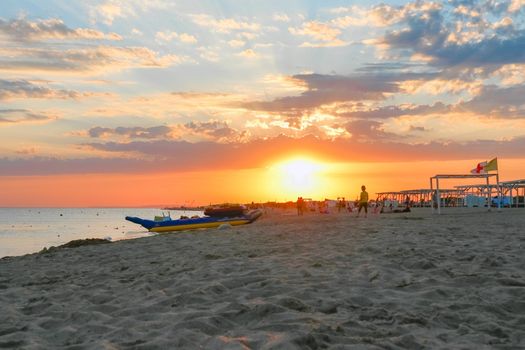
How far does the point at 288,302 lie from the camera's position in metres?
5.29

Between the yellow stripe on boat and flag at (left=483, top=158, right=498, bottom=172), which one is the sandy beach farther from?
flag at (left=483, top=158, right=498, bottom=172)

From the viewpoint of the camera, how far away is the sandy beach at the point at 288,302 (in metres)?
4.18

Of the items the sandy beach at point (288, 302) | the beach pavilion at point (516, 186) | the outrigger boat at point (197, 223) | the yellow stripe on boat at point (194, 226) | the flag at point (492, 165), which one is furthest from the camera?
the beach pavilion at point (516, 186)

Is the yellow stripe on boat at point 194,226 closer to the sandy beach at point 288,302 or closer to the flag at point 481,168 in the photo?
→ the flag at point 481,168

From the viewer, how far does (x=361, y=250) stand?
31.4 feet

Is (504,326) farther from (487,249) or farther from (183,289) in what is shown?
(487,249)

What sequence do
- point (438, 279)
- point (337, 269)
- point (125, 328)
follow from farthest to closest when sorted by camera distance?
point (337, 269) < point (438, 279) < point (125, 328)

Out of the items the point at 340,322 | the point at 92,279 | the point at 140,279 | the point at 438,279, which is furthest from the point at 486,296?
the point at 92,279

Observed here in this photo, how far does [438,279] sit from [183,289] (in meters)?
3.61

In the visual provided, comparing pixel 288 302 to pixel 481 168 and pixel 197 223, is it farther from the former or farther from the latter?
pixel 481 168

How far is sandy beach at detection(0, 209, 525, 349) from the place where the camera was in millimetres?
4184

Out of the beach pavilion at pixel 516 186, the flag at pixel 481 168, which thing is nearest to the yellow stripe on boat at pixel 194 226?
the flag at pixel 481 168

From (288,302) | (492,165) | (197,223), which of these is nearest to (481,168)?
(492,165)

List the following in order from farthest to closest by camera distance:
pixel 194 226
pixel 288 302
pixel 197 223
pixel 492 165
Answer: pixel 197 223 → pixel 194 226 → pixel 492 165 → pixel 288 302
